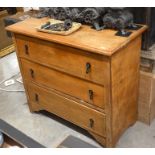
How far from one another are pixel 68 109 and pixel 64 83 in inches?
8.4

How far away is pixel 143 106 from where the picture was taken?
6.08 ft

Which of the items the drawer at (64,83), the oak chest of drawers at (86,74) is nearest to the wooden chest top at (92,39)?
the oak chest of drawers at (86,74)

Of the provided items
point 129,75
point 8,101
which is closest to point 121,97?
point 129,75

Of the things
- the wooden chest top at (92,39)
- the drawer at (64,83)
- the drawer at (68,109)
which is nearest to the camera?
the wooden chest top at (92,39)

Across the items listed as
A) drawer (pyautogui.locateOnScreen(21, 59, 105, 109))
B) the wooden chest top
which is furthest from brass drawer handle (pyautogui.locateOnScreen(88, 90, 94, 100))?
the wooden chest top

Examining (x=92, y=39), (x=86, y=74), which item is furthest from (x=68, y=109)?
(x=92, y=39)

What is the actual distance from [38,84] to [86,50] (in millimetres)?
629

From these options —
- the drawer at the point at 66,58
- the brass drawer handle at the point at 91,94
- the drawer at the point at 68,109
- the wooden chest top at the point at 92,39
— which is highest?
the wooden chest top at the point at 92,39

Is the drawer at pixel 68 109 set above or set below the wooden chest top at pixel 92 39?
below

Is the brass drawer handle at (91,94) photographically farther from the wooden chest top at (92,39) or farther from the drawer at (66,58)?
the wooden chest top at (92,39)

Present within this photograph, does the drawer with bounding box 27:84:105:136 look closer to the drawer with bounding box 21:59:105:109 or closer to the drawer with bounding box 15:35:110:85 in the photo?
the drawer with bounding box 21:59:105:109

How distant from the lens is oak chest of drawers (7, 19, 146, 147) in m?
1.40

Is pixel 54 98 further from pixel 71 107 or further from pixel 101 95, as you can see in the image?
pixel 101 95

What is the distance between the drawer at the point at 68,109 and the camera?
5.36 feet
